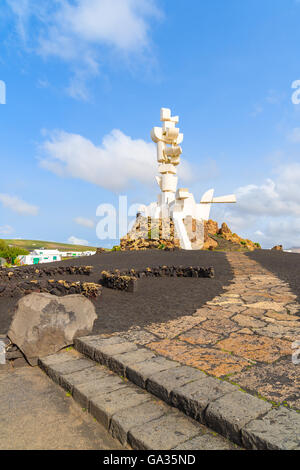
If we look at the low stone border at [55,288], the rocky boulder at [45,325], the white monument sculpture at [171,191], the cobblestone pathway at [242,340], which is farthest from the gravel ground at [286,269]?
the white monument sculpture at [171,191]

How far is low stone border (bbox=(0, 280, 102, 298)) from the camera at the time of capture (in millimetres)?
6898

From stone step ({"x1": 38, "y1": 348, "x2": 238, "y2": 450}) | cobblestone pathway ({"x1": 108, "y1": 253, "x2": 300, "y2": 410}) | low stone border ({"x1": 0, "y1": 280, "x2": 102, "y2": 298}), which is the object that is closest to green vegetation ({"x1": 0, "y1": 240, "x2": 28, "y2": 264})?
low stone border ({"x1": 0, "y1": 280, "x2": 102, "y2": 298})

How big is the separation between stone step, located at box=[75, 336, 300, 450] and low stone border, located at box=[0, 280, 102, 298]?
11.0 ft

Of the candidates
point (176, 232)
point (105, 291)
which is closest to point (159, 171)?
point (176, 232)

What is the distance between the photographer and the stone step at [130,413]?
2.12 m

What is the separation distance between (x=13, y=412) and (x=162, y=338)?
2201 mm

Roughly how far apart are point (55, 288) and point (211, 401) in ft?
18.2

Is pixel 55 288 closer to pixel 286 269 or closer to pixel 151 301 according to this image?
pixel 151 301

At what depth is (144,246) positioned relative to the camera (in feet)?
67.0

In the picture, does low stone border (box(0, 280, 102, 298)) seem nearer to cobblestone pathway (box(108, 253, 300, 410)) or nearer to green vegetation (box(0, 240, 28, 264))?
cobblestone pathway (box(108, 253, 300, 410))

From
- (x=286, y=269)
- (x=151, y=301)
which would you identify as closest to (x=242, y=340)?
(x=151, y=301)

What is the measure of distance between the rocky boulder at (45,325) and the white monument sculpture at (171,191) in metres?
19.2
